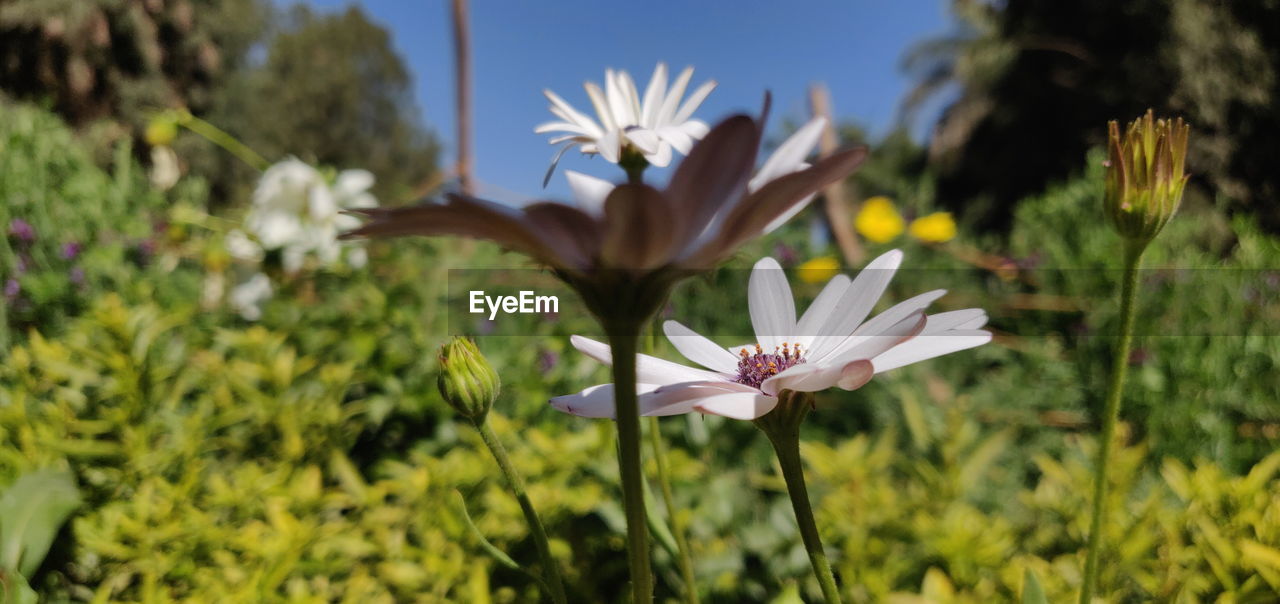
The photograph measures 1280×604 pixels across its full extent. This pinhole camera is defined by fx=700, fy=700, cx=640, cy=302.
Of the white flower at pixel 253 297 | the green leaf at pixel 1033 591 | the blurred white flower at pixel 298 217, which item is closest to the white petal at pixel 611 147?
the green leaf at pixel 1033 591

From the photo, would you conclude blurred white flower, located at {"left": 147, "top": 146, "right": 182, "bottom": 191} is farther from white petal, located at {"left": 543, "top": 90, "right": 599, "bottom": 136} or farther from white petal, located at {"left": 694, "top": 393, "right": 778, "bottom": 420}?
white petal, located at {"left": 694, "top": 393, "right": 778, "bottom": 420}

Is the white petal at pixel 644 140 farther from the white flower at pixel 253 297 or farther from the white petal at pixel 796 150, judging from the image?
the white flower at pixel 253 297

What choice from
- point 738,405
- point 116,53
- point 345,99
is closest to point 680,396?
point 738,405

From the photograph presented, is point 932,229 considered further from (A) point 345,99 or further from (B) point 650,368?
(A) point 345,99

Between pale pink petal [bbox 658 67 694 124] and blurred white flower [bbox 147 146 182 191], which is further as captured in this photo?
blurred white flower [bbox 147 146 182 191]

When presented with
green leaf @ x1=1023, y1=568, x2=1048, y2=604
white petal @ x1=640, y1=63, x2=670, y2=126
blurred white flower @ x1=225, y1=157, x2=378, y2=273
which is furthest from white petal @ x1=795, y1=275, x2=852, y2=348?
blurred white flower @ x1=225, y1=157, x2=378, y2=273
